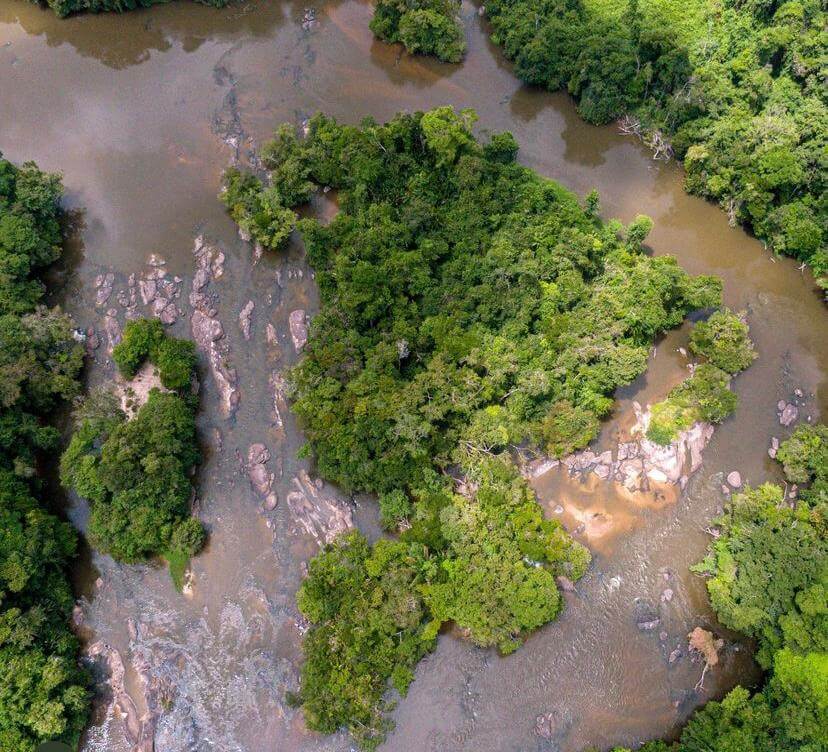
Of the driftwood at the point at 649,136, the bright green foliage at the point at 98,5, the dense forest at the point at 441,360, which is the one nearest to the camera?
the dense forest at the point at 441,360

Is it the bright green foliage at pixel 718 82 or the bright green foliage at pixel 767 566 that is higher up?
the bright green foliage at pixel 718 82

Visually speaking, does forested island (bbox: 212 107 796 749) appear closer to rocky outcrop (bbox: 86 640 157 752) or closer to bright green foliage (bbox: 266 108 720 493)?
bright green foliage (bbox: 266 108 720 493)

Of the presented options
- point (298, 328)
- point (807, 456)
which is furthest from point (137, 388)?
point (807, 456)

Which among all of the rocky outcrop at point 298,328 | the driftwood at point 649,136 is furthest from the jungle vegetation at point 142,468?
the driftwood at point 649,136

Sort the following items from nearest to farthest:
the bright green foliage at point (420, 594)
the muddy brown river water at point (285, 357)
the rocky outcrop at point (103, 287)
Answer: the bright green foliage at point (420, 594), the muddy brown river water at point (285, 357), the rocky outcrop at point (103, 287)

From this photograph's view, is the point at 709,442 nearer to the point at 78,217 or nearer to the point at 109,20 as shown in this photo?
the point at 78,217

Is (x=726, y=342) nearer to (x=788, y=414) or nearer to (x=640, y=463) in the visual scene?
(x=788, y=414)

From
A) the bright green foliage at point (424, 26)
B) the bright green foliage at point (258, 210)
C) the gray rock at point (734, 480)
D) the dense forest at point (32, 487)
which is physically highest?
the bright green foliage at point (424, 26)

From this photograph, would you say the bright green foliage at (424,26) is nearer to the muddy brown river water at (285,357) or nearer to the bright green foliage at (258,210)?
the muddy brown river water at (285,357)
